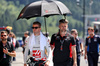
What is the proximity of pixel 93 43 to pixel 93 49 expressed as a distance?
223 mm

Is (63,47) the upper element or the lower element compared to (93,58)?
upper

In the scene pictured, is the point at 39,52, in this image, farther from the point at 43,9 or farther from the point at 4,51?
the point at 4,51

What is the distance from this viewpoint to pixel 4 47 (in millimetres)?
7633

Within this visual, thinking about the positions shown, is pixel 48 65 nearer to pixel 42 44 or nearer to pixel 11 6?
pixel 42 44

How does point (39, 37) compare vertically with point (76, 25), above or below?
above

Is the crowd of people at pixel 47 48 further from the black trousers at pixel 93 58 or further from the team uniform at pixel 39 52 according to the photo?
the black trousers at pixel 93 58

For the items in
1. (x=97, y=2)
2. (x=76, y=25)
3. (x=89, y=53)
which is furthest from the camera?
(x=97, y=2)

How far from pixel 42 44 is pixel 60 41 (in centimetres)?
73

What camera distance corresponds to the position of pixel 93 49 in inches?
419

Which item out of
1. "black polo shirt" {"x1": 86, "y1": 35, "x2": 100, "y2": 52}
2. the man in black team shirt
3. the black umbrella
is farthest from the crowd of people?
"black polo shirt" {"x1": 86, "y1": 35, "x2": 100, "y2": 52}

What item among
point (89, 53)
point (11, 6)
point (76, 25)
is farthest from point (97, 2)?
point (89, 53)

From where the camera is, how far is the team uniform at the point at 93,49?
10.5 m

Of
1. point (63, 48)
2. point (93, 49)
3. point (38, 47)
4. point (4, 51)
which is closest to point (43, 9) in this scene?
point (38, 47)

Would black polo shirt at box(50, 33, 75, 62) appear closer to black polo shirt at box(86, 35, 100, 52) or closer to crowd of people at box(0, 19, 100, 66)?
crowd of people at box(0, 19, 100, 66)
